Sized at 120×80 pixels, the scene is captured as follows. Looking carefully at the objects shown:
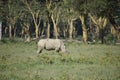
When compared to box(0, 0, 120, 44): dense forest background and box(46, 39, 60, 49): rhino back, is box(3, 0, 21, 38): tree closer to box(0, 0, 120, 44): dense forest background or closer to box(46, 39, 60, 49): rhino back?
box(0, 0, 120, 44): dense forest background

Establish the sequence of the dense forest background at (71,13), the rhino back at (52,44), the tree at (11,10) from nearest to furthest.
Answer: the rhino back at (52,44), the dense forest background at (71,13), the tree at (11,10)

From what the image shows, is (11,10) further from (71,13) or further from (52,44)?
(52,44)

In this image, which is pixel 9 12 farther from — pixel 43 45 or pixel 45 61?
pixel 45 61

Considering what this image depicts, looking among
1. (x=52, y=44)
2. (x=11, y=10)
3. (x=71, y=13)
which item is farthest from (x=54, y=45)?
(x=11, y=10)

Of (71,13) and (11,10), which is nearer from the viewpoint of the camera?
(71,13)

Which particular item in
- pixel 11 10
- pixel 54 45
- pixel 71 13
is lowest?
pixel 54 45

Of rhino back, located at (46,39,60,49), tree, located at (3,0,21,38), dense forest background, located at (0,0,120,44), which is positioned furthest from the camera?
tree, located at (3,0,21,38)

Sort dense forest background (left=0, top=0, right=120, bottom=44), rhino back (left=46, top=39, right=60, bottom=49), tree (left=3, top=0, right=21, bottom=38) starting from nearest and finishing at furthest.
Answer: rhino back (left=46, top=39, right=60, bottom=49)
dense forest background (left=0, top=0, right=120, bottom=44)
tree (left=3, top=0, right=21, bottom=38)

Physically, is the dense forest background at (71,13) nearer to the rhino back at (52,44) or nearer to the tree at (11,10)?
the tree at (11,10)

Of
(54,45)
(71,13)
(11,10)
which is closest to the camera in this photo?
(54,45)

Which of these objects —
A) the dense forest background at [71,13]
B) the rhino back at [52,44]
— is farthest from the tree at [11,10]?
the rhino back at [52,44]

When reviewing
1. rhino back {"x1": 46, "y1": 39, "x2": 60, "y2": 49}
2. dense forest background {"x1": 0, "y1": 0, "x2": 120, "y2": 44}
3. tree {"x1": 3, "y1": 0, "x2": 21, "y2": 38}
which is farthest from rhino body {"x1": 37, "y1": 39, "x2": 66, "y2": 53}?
tree {"x1": 3, "y1": 0, "x2": 21, "y2": 38}

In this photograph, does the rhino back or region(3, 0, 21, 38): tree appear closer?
the rhino back

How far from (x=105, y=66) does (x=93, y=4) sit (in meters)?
21.3
